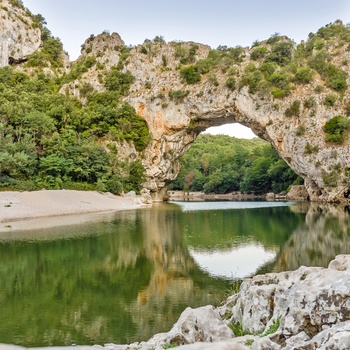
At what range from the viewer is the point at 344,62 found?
53.3m

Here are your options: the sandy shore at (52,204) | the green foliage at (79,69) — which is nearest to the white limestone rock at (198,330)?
the sandy shore at (52,204)

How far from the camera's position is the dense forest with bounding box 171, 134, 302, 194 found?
239 ft

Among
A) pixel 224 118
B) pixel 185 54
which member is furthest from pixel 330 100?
pixel 185 54

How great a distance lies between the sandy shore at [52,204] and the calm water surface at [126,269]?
561cm

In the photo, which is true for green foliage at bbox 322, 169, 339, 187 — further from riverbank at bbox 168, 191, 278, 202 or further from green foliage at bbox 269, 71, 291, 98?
riverbank at bbox 168, 191, 278, 202

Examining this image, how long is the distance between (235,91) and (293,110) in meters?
8.94

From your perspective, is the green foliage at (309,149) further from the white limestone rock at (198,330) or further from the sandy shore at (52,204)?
the white limestone rock at (198,330)

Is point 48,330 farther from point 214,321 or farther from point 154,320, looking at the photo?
point 214,321

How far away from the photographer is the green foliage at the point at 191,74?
2258 inches

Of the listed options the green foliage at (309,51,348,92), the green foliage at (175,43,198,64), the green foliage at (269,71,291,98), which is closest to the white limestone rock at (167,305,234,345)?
the green foliage at (269,71,291,98)

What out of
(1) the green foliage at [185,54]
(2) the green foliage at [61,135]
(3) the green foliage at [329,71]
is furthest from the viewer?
(1) the green foliage at [185,54]

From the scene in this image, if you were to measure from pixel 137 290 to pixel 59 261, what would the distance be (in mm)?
5244

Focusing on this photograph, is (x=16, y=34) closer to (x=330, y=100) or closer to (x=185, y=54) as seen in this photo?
(x=185, y=54)

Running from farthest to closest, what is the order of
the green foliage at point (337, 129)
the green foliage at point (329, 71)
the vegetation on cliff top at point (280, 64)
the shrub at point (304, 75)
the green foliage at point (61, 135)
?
the vegetation on cliff top at point (280, 64)
the shrub at point (304, 75)
the green foliage at point (329, 71)
the green foliage at point (337, 129)
the green foliage at point (61, 135)
